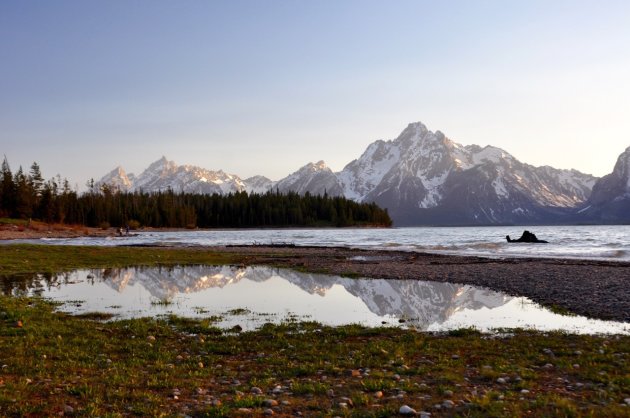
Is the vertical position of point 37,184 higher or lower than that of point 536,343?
higher

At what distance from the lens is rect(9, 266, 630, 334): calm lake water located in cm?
2423

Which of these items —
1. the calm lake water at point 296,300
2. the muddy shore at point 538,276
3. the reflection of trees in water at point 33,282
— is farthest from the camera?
the reflection of trees in water at point 33,282

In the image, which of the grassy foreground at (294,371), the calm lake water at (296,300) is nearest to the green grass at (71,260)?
the calm lake water at (296,300)

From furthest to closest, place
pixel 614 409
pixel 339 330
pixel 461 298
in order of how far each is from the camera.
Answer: pixel 461 298
pixel 339 330
pixel 614 409

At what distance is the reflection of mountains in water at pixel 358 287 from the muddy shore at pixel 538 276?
2723 mm

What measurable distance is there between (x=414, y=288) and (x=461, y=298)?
5.14m

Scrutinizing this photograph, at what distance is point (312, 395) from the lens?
12453 mm

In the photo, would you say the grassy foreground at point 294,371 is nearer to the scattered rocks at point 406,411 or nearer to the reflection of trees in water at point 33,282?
the scattered rocks at point 406,411

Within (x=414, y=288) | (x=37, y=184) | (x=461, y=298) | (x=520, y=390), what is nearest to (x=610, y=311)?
(x=461, y=298)

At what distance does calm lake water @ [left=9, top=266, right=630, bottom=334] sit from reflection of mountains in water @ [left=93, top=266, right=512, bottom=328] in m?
0.06

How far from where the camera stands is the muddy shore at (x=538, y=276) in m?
Answer: 28.1

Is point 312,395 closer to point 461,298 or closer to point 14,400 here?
point 14,400

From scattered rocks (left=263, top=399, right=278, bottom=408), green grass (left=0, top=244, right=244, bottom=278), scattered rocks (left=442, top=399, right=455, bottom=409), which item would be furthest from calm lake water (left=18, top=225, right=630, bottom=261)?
scattered rocks (left=263, top=399, right=278, bottom=408)

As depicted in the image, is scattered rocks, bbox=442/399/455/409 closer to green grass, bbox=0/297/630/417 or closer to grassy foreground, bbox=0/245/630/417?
grassy foreground, bbox=0/245/630/417
